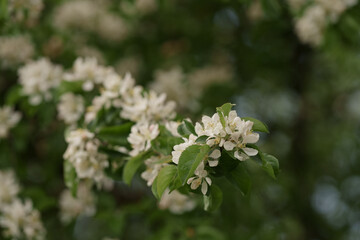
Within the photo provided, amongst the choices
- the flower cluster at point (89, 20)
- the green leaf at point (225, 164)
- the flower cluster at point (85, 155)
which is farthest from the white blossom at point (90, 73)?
the flower cluster at point (89, 20)

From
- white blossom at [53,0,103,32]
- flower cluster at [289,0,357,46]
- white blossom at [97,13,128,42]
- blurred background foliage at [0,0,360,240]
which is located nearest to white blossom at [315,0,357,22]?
flower cluster at [289,0,357,46]

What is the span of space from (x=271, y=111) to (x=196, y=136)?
13.5ft

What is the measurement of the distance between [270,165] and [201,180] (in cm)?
24

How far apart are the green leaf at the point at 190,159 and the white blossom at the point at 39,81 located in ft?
5.40

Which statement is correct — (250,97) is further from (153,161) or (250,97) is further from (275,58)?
(153,161)

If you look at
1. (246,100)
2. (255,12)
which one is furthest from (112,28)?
(246,100)

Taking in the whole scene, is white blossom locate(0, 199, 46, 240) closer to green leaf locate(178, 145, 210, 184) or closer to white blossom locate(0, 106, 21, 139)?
white blossom locate(0, 106, 21, 139)

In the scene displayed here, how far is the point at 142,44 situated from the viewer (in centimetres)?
473

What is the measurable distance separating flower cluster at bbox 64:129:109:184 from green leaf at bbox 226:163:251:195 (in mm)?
749

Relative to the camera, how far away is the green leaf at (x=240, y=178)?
1720 mm

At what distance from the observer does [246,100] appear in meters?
5.11

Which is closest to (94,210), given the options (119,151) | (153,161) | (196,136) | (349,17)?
(119,151)

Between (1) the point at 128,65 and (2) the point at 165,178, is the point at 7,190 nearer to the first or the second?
(2) the point at 165,178

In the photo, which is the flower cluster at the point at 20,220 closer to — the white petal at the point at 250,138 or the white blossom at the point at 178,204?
the white blossom at the point at 178,204
